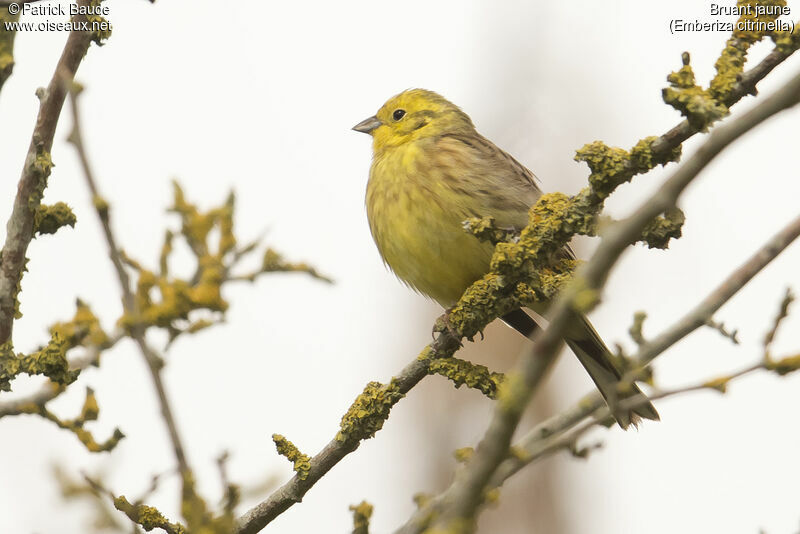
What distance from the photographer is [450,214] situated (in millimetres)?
4332

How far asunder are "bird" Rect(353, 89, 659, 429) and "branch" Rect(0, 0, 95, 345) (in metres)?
1.98

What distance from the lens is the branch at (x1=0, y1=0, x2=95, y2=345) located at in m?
2.46

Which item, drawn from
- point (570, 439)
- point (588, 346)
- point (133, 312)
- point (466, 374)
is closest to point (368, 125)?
point (588, 346)

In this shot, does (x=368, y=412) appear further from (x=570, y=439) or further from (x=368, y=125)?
(x=368, y=125)

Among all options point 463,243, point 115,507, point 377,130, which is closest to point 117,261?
point 115,507

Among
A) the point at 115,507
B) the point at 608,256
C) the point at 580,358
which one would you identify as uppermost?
the point at 580,358

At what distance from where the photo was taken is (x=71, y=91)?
171 cm

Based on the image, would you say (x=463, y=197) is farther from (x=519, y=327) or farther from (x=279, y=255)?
(x=279, y=255)

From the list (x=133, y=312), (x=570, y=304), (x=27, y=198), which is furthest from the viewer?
(x=27, y=198)

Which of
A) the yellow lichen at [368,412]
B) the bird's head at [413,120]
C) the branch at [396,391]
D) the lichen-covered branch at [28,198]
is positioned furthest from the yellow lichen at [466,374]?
the bird's head at [413,120]

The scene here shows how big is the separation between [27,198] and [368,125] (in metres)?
2.97

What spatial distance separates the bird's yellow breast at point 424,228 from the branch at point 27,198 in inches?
78.1

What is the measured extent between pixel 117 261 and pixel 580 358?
10.3 ft

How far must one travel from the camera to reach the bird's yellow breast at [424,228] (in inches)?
167
